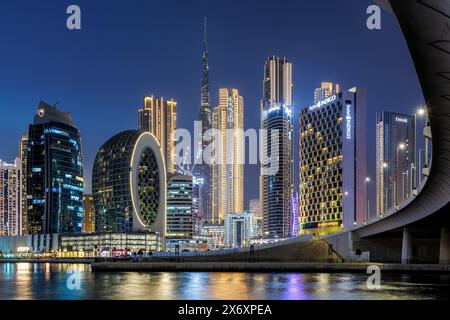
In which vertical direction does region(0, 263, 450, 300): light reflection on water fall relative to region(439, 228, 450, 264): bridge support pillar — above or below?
below

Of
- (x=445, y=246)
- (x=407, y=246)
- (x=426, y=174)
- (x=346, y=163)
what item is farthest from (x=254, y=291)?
(x=346, y=163)

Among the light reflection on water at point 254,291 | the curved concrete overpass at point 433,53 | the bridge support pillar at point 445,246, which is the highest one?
the curved concrete overpass at point 433,53

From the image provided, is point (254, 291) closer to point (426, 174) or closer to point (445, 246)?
point (426, 174)

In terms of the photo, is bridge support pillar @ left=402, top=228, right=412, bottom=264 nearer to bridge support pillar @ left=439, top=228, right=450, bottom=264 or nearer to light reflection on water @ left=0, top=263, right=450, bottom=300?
bridge support pillar @ left=439, top=228, right=450, bottom=264

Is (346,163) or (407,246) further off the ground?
(346,163)

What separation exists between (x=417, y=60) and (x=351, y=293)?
37.3 meters

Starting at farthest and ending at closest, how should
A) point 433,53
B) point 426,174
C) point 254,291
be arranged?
point 254,291 → point 426,174 → point 433,53

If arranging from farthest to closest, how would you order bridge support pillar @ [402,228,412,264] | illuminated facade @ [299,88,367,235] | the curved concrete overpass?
illuminated facade @ [299,88,367,235]
bridge support pillar @ [402,228,412,264]
the curved concrete overpass

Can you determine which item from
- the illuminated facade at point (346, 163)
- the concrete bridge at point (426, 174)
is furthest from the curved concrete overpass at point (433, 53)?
the illuminated facade at point (346, 163)

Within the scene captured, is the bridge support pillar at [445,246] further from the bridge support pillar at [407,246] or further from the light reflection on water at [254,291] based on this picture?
the light reflection on water at [254,291]

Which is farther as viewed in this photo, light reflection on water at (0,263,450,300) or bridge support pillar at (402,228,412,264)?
bridge support pillar at (402,228,412,264)

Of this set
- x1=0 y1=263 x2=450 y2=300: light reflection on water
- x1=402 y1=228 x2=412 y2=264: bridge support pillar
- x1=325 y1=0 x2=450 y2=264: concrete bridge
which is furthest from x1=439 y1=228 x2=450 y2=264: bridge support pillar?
x1=0 y1=263 x2=450 y2=300: light reflection on water
